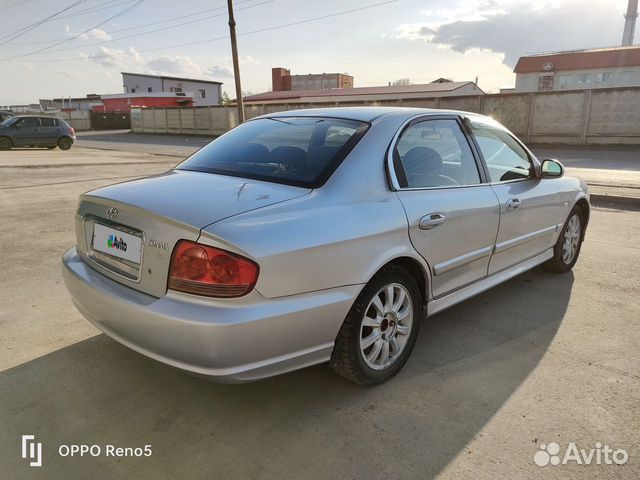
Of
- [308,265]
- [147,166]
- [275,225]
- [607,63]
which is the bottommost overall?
[147,166]

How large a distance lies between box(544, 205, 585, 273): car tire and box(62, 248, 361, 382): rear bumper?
2929 millimetres

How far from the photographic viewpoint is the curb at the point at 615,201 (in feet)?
27.0

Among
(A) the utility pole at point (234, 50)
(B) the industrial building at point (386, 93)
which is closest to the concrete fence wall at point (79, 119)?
(B) the industrial building at point (386, 93)

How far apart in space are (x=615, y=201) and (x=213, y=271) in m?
8.60

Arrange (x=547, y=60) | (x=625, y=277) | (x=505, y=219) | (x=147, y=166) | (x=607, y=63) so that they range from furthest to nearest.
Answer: (x=547, y=60) → (x=607, y=63) → (x=147, y=166) → (x=625, y=277) → (x=505, y=219)

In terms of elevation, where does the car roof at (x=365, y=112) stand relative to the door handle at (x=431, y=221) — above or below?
above

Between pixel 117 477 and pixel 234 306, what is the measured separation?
876 millimetres

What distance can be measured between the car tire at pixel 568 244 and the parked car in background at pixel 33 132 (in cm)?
2239

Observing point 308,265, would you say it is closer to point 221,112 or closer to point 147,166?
point 147,166

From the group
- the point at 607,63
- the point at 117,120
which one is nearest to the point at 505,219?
the point at 117,120

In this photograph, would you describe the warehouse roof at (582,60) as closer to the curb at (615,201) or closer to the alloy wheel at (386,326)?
the curb at (615,201)

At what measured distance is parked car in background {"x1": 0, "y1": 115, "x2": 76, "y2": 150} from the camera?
2047 centimetres

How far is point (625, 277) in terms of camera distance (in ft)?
15.1

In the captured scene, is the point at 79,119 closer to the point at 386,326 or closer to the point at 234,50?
the point at 234,50
